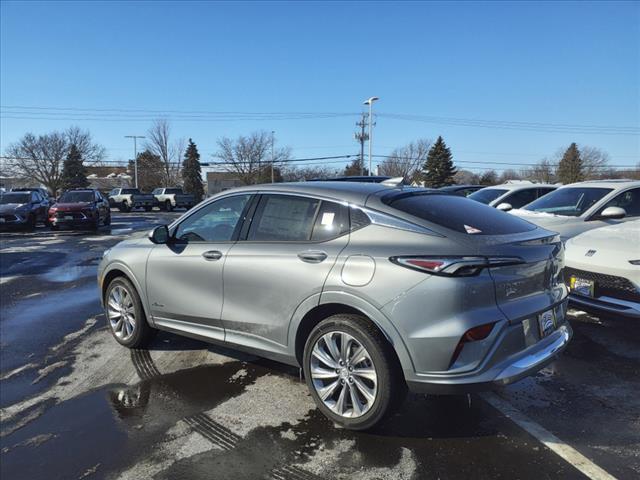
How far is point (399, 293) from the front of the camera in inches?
117

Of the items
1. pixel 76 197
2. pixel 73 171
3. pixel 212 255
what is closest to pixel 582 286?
pixel 212 255

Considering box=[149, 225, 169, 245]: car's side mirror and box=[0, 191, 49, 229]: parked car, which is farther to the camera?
box=[0, 191, 49, 229]: parked car

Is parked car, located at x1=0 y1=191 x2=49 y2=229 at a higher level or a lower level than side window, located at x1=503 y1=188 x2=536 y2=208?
lower

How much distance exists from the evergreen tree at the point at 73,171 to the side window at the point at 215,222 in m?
65.5

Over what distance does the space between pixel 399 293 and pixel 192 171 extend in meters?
68.2

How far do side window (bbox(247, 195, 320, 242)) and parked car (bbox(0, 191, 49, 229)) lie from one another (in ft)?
63.3

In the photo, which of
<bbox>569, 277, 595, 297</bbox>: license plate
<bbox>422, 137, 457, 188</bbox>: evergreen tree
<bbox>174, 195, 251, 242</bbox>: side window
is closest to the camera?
<bbox>174, 195, 251, 242</bbox>: side window

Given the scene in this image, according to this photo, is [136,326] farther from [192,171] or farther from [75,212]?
[192,171]

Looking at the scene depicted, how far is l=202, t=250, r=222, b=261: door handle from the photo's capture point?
13.2 feet

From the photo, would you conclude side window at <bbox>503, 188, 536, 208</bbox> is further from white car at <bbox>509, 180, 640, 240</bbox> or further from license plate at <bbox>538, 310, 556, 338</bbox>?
license plate at <bbox>538, 310, 556, 338</bbox>

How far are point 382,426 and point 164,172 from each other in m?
70.2

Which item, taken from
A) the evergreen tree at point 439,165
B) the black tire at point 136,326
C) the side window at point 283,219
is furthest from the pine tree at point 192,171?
the side window at point 283,219

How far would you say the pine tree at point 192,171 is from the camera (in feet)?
221

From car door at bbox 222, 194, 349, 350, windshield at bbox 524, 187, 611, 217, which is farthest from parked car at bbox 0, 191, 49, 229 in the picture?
windshield at bbox 524, 187, 611, 217
